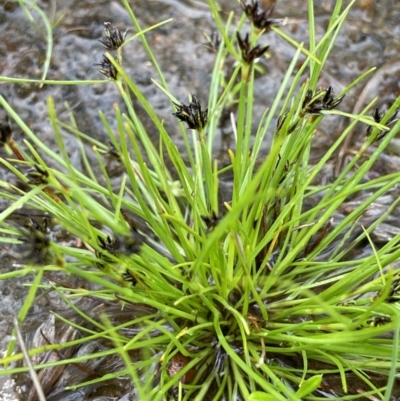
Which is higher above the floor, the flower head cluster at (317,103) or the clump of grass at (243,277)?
the flower head cluster at (317,103)

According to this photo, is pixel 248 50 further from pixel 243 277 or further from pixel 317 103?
pixel 243 277

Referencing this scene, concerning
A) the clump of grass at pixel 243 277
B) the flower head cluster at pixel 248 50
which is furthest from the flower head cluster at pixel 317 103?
the flower head cluster at pixel 248 50

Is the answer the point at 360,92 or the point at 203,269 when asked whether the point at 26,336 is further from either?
the point at 360,92

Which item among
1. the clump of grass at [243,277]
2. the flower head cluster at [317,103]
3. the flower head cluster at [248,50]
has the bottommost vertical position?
the clump of grass at [243,277]

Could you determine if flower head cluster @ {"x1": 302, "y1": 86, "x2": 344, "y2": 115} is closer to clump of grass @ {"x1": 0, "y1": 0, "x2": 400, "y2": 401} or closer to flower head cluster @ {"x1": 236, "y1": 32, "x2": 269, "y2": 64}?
clump of grass @ {"x1": 0, "y1": 0, "x2": 400, "y2": 401}

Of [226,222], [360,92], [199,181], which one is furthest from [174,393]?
[360,92]

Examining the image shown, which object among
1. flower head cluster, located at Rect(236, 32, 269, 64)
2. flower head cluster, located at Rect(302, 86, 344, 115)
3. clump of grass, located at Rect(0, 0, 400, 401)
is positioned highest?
flower head cluster, located at Rect(236, 32, 269, 64)

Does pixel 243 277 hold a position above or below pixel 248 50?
below

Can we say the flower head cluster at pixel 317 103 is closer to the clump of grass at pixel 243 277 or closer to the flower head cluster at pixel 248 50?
the clump of grass at pixel 243 277

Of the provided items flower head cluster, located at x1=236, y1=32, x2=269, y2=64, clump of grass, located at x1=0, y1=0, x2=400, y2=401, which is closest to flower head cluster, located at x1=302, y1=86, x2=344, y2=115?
clump of grass, located at x1=0, y1=0, x2=400, y2=401

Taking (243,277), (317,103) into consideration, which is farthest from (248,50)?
(243,277)

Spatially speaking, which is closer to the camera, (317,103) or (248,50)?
(248,50)
